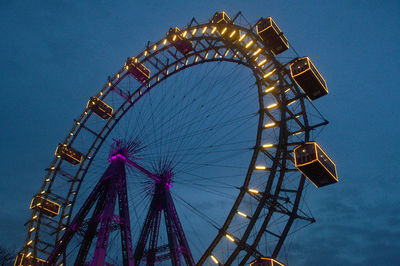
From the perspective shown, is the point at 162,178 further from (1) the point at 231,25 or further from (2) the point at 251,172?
(1) the point at 231,25

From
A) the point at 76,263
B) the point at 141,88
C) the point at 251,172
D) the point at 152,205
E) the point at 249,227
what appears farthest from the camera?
the point at 141,88

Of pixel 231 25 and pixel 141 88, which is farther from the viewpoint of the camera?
pixel 141 88

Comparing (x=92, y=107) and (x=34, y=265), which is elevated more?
(x=92, y=107)

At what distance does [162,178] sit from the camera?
24.5 meters

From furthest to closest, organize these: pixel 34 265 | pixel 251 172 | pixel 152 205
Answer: pixel 34 265 < pixel 152 205 < pixel 251 172

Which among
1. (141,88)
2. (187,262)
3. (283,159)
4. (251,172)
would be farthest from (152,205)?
(141,88)

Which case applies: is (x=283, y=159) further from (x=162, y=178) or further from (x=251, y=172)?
(x=162, y=178)

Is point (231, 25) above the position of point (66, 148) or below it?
above

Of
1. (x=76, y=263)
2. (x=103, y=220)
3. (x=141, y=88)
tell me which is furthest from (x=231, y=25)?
(x=76, y=263)

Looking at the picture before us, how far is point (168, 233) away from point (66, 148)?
603 inches

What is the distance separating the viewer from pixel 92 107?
104ft

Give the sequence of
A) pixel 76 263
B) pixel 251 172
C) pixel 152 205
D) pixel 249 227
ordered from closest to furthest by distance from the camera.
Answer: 1. pixel 249 227
2. pixel 251 172
3. pixel 76 263
4. pixel 152 205

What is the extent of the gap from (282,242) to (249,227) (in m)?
2.30

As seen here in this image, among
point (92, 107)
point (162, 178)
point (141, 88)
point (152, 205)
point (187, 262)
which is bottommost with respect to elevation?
point (187, 262)
